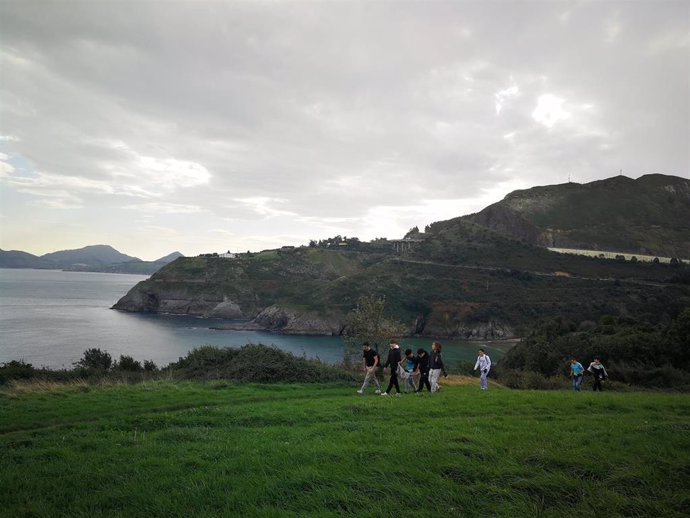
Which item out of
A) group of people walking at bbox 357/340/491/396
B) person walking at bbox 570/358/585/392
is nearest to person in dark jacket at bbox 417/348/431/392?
group of people walking at bbox 357/340/491/396

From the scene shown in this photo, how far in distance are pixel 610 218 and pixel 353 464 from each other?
19022 centimetres

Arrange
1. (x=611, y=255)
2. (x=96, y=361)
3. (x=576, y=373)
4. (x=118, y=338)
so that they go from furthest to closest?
(x=611, y=255), (x=118, y=338), (x=96, y=361), (x=576, y=373)

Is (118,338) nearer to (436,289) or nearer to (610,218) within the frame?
(436,289)

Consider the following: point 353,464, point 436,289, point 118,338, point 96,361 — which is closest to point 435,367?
point 353,464

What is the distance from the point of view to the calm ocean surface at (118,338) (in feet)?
228

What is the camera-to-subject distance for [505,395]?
46.0ft

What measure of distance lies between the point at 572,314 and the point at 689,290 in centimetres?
2553

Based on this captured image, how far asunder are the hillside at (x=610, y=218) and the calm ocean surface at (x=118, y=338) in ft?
282

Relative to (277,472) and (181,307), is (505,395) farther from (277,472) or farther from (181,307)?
(181,307)

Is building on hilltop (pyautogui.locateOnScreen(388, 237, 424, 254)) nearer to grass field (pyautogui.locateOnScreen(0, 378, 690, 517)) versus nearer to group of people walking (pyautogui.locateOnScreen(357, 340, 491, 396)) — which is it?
group of people walking (pyautogui.locateOnScreen(357, 340, 491, 396))

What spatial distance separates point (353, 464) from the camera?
622 cm

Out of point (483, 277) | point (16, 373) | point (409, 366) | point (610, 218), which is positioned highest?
point (610, 218)

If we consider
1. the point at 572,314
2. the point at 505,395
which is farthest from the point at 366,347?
the point at 572,314

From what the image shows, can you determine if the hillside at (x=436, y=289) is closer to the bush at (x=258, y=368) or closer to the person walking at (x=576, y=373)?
the person walking at (x=576, y=373)
